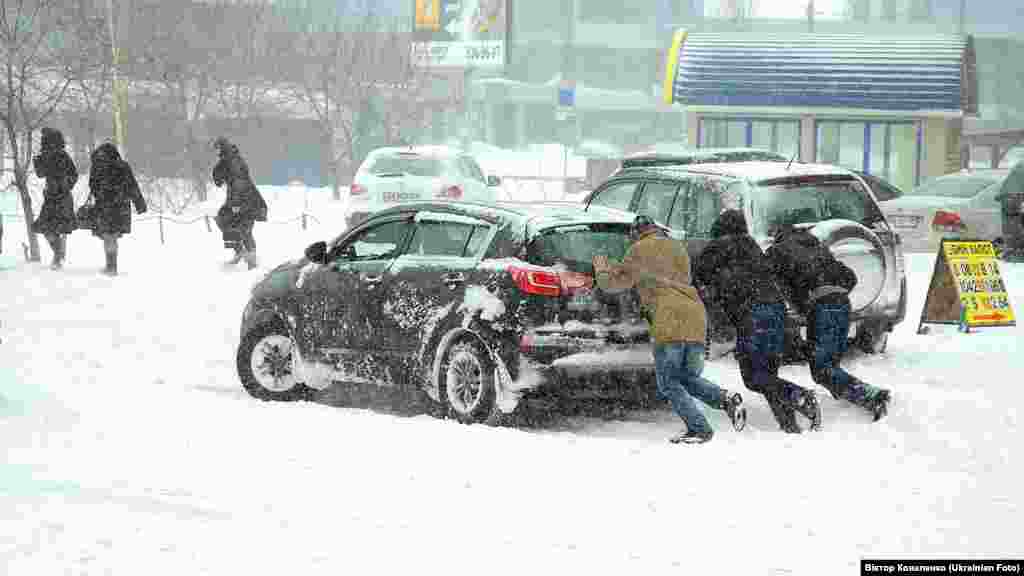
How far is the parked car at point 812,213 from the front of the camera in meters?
12.1

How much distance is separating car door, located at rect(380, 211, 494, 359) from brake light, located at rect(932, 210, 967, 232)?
44.2ft

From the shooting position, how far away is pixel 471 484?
7.59 metres

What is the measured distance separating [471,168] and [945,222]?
7031 millimetres

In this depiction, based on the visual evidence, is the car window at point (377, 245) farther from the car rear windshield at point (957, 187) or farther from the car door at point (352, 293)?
the car rear windshield at point (957, 187)

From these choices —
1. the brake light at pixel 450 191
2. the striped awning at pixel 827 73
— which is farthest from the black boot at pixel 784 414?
the striped awning at pixel 827 73

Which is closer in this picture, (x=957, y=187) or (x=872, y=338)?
(x=872, y=338)

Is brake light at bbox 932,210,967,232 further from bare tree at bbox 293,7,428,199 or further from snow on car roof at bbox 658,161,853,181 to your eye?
bare tree at bbox 293,7,428,199

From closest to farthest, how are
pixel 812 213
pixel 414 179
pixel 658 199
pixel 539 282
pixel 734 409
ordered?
pixel 539 282, pixel 734 409, pixel 812 213, pixel 658 199, pixel 414 179

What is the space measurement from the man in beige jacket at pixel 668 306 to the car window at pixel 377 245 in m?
1.73

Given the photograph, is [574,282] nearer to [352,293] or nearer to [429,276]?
[429,276]

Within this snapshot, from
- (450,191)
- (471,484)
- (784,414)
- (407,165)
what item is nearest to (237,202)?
(407,165)

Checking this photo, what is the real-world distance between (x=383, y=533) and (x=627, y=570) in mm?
1146

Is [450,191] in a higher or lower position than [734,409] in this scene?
higher

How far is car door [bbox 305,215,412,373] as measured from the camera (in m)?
10.1
